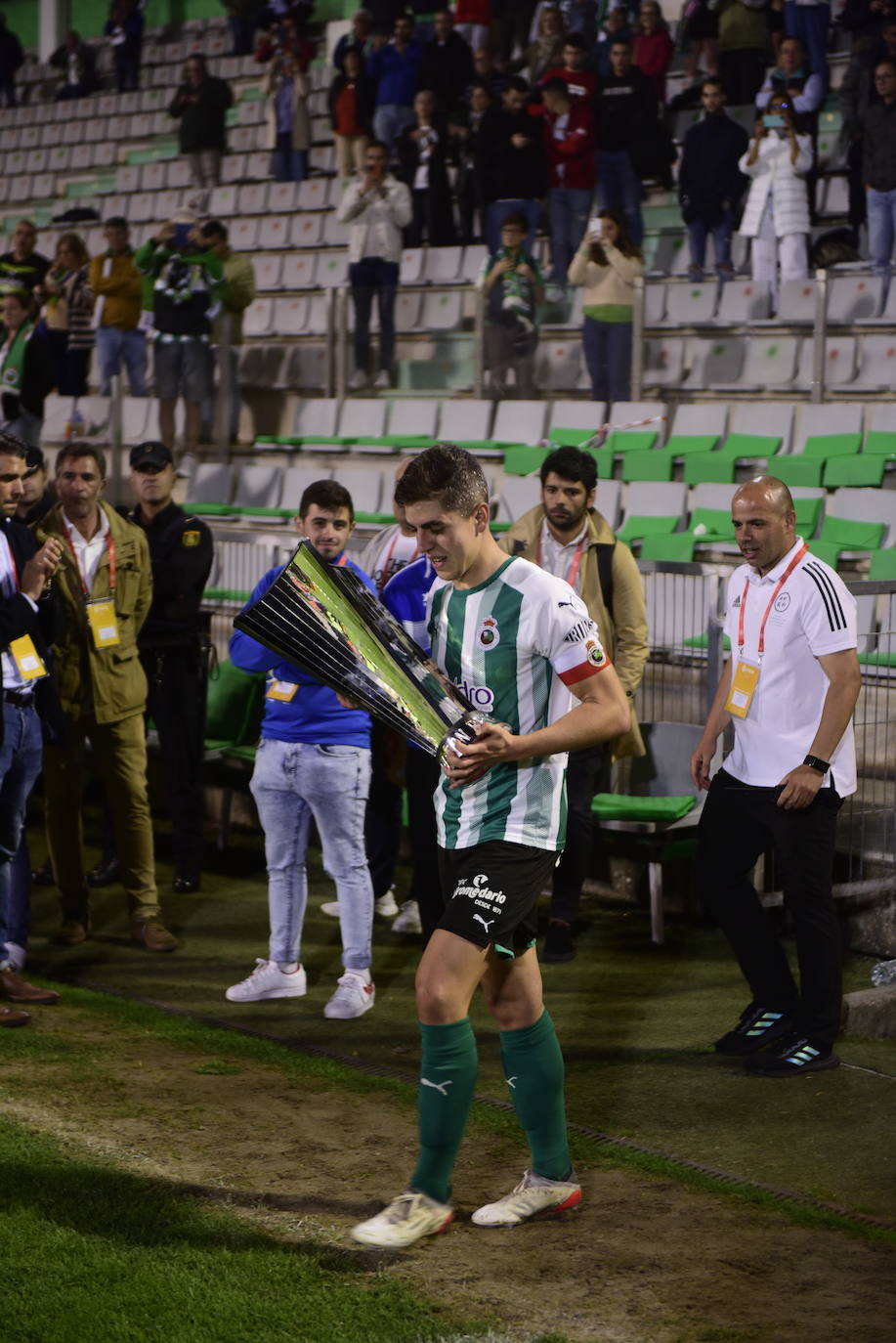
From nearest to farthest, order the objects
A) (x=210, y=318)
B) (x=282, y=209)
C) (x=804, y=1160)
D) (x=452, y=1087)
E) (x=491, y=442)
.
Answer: (x=452, y=1087)
(x=804, y=1160)
(x=491, y=442)
(x=210, y=318)
(x=282, y=209)

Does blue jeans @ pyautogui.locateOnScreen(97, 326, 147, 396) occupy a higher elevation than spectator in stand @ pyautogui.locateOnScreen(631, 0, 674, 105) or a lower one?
lower

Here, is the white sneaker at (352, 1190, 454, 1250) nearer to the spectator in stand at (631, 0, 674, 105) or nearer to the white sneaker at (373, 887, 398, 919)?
the white sneaker at (373, 887, 398, 919)

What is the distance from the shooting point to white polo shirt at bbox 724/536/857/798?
5.22 m

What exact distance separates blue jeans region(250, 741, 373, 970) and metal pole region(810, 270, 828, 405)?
7.03m

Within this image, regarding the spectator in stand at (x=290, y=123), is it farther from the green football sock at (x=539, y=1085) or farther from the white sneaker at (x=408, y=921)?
the green football sock at (x=539, y=1085)

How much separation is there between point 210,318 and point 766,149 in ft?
15.7

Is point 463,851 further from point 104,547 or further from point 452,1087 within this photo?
point 104,547

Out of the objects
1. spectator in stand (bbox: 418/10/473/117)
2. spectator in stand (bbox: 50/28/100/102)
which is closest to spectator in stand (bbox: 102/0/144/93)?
spectator in stand (bbox: 50/28/100/102)

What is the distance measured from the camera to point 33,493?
24.0 ft

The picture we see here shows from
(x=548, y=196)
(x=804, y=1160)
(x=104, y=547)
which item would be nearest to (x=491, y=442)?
(x=548, y=196)

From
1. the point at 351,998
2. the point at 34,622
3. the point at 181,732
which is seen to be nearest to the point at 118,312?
the point at 181,732

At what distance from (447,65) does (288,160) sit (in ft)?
14.2

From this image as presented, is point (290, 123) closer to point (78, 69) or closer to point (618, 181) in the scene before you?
point (618, 181)

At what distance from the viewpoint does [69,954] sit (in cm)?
683
